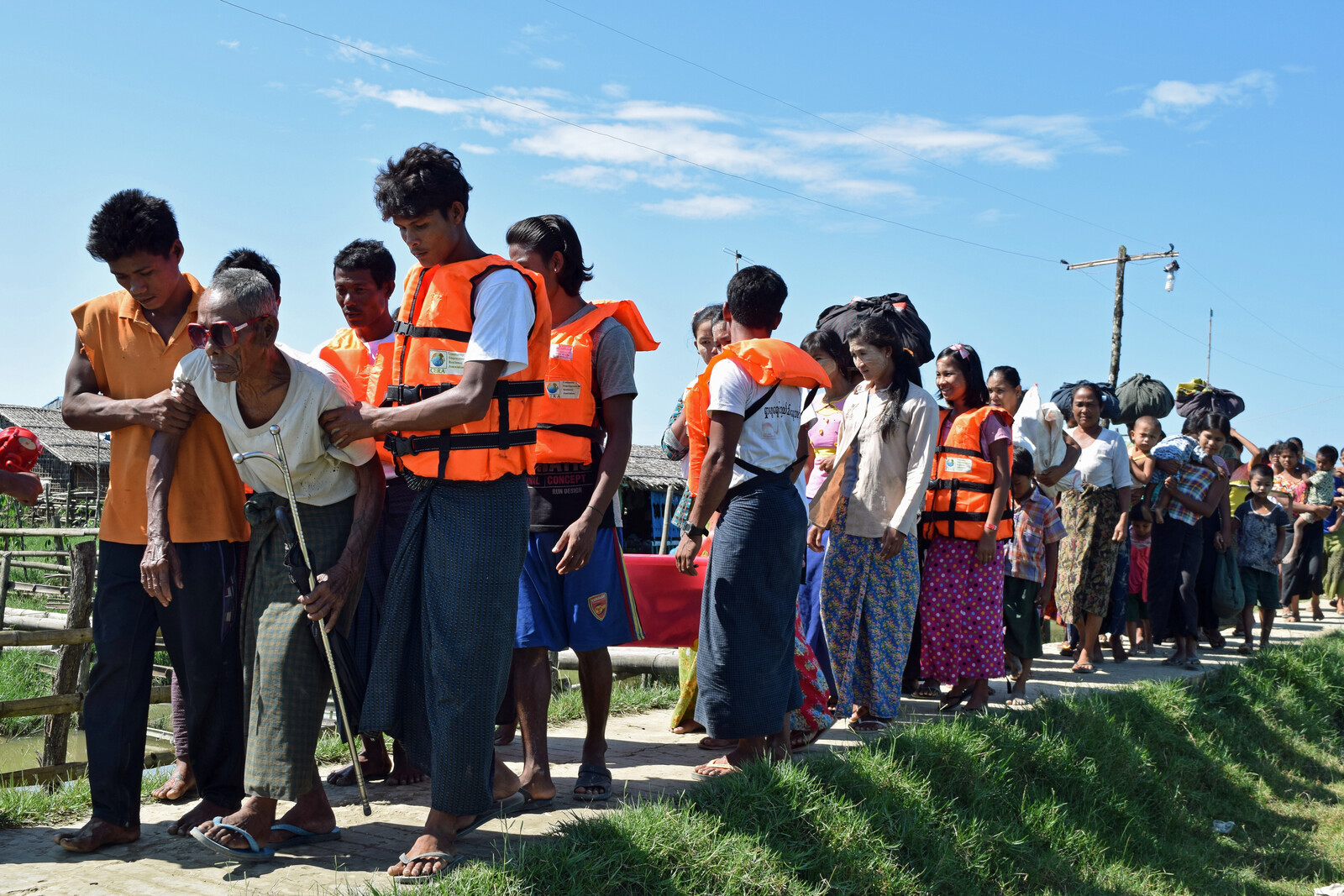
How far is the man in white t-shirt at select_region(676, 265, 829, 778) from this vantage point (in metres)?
4.35

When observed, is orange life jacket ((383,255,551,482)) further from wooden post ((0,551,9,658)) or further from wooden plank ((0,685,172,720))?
wooden post ((0,551,9,658))

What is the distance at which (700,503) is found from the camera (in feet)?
14.2

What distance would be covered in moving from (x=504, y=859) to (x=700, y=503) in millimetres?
1614

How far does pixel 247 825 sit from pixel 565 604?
4.31 ft

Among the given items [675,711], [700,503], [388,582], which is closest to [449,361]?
[388,582]

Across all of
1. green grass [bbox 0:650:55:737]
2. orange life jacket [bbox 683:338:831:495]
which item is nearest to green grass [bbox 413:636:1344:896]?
orange life jacket [bbox 683:338:831:495]

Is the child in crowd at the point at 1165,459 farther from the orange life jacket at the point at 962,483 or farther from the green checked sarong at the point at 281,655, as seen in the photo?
the green checked sarong at the point at 281,655

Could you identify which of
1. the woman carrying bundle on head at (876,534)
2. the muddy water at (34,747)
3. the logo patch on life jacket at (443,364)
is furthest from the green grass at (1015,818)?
the muddy water at (34,747)

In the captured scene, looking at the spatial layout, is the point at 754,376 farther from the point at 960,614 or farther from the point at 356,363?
the point at 960,614

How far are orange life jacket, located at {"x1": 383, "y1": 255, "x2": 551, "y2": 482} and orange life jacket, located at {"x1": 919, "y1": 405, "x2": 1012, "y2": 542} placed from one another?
11.0 ft

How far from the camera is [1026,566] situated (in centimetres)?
700

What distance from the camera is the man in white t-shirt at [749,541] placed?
435 cm

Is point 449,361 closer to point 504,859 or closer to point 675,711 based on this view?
point 504,859

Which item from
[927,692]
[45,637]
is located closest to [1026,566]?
[927,692]
